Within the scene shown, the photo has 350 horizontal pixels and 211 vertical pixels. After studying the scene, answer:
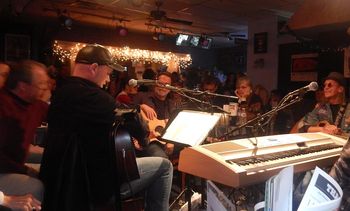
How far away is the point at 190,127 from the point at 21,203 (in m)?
1.13

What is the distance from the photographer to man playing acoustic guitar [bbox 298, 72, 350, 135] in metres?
3.56

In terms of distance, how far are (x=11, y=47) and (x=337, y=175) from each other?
846 centimetres

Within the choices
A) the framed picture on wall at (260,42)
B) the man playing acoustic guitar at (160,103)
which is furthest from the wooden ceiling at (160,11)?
the man playing acoustic guitar at (160,103)

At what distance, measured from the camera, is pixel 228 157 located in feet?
6.25

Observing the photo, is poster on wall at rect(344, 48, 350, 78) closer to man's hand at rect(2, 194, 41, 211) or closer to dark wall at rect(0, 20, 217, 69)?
dark wall at rect(0, 20, 217, 69)

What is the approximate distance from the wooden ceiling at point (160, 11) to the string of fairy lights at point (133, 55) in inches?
29.0

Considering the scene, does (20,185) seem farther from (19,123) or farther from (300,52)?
(300,52)

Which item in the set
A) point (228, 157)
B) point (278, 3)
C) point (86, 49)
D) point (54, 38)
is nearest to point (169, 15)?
point (278, 3)

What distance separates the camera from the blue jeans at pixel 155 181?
7.52 feet

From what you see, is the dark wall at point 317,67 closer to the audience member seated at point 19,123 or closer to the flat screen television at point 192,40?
the flat screen television at point 192,40

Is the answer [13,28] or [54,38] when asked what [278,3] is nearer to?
[54,38]

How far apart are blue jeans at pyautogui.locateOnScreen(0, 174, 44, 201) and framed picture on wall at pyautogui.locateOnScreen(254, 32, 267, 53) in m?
6.64

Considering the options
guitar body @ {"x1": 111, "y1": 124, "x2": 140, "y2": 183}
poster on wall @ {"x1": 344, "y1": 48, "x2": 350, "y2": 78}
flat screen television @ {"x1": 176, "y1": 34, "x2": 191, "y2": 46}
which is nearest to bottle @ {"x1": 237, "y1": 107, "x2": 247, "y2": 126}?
guitar body @ {"x1": 111, "y1": 124, "x2": 140, "y2": 183}

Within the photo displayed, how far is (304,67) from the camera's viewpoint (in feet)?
24.0
